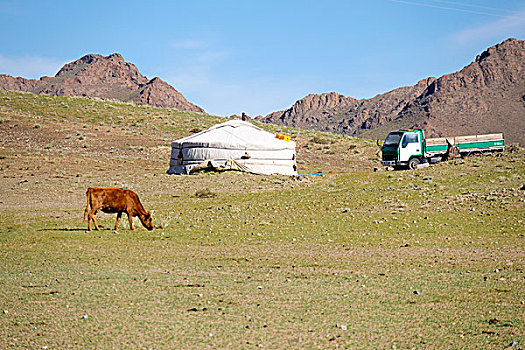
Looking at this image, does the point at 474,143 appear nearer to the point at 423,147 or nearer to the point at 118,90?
the point at 423,147

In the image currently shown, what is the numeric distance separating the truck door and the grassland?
19.0ft

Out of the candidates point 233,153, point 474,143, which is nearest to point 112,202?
point 233,153

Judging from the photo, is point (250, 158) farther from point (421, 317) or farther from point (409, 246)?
point (421, 317)

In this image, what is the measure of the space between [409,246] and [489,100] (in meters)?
120

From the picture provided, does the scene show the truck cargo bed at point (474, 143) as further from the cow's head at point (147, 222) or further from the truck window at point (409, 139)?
the cow's head at point (147, 222)

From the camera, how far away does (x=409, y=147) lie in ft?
97.2

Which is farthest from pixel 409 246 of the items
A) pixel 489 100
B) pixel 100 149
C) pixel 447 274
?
pixel 489 100

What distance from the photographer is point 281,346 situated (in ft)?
15.8

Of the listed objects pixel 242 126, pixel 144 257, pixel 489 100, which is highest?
pixel 489 100

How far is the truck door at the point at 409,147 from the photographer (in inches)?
1161

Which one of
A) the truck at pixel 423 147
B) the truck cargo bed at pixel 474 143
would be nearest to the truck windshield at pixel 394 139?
the truck at pixel 423 147

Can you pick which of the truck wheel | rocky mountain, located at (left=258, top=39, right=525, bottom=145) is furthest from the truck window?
rocky mountain, located at (left=258, top=39, right=525, bottom=145)

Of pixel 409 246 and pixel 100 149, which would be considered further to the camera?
pixel 100 149

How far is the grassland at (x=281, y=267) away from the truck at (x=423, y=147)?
5875mm
